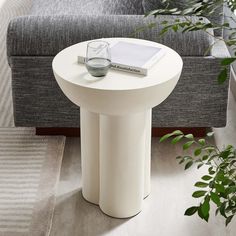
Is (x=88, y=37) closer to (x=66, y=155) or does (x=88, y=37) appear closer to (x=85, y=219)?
(x=66, y=155)

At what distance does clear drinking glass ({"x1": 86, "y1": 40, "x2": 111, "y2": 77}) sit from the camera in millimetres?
1951

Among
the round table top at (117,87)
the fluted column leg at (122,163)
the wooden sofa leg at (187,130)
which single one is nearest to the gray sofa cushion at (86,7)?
the wooden sofa leg at (187,130)

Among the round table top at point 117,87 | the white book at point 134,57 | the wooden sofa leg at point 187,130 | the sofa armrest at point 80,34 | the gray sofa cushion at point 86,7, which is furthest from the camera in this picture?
the gray sofa cushion at point 86,7

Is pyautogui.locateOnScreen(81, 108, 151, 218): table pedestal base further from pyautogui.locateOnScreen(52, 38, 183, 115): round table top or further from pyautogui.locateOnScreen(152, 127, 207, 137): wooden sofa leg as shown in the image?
pyautogui.locateOnScreen(152, 127, 207, 137): wooden sofa leg

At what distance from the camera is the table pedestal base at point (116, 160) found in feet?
6.73

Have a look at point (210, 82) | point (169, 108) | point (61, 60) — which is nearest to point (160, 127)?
point (169, 108)

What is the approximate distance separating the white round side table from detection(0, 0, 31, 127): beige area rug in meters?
0.83

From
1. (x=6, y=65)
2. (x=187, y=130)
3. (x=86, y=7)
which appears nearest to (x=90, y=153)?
(x=187, y=130)

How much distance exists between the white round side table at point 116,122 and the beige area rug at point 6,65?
0.83 meters

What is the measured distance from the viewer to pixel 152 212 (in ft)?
7.38

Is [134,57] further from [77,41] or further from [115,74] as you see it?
[77,41]

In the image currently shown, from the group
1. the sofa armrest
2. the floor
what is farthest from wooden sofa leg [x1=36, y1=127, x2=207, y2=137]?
the sofa armrest

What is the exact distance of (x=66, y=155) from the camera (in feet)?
8.68

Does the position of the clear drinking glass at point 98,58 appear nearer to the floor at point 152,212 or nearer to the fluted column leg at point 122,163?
the fluted column leg at point 122,163
